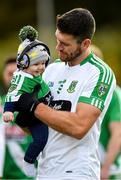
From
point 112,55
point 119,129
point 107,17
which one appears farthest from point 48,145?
point 107,17

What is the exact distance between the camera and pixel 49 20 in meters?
31.1

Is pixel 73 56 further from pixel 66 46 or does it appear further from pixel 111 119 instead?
pixel 111 119

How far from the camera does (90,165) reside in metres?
7.52

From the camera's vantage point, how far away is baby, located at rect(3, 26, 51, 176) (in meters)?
7.19

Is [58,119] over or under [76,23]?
under

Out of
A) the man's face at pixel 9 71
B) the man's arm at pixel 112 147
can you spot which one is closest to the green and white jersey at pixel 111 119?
the man's arm at pixel 112 147

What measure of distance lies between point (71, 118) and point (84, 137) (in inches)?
10.2

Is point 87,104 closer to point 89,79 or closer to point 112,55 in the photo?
point 89,79

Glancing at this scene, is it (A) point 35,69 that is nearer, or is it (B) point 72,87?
(A) point 35,69

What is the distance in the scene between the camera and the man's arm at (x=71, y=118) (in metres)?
7.18

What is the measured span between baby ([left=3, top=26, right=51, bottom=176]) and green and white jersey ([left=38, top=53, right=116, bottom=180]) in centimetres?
10

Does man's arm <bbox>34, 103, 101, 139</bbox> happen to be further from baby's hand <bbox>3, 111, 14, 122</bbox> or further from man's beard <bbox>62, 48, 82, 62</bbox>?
man's beard <bbox>62, 48, 82, 62</bbox>

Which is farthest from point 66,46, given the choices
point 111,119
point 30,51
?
point 111,119

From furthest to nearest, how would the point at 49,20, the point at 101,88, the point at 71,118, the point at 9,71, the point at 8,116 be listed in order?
the point at 49,20, the point at 9,71, the point at 101,88, the point at 71,118, the point at 8,116
